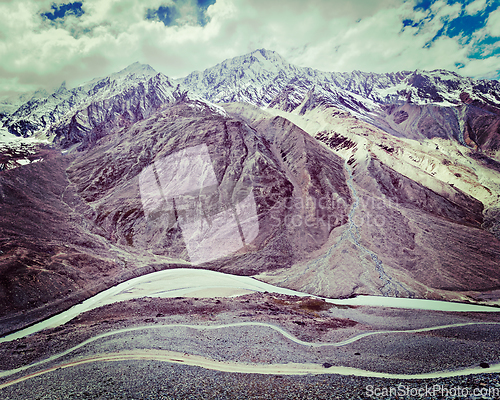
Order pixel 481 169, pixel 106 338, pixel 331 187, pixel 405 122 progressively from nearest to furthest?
pixel 106 338 < pixel 331 187 < pixel 481 169 < pixel 405 122

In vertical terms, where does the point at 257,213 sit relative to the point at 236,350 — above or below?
above

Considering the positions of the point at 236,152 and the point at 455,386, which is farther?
the point at 236,152

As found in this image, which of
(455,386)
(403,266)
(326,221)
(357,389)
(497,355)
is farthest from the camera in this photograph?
(326,221)

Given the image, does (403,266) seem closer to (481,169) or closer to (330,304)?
(330,304)

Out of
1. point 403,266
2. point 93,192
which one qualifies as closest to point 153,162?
point 93,192

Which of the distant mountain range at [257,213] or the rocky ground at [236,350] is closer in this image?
the rocky ground at [236,350]

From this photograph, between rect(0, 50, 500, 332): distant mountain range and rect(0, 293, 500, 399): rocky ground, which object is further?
rect(0, 50, 500, 332): distant mountain range

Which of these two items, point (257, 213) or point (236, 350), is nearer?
→ point (236, 350)

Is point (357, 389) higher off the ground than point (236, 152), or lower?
lower
